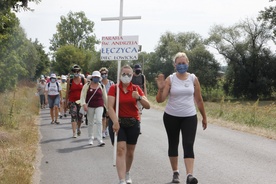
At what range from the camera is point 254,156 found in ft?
31.6

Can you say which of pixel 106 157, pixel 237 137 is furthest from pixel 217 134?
pixel 106 157

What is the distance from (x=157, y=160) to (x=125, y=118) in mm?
2588

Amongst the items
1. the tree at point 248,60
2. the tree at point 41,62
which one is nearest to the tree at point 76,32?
the tree at point 41,62

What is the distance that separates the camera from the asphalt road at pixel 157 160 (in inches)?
295

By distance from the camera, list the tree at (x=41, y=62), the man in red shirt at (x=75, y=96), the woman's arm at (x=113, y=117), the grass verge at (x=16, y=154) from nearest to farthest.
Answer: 1. the woman's arm at (x=113, y=117)
2. the grass verge at (x=16, y=154)
3. the man in red shirt at (x=75, y=96)
4. the tree at (x=41, y=62)

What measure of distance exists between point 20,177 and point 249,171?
3860 millimetres

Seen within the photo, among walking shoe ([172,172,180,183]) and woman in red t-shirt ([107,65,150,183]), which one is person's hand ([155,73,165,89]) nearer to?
woman in red t-shirt ([107,65,150,183])

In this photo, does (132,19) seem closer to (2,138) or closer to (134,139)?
(134,139)

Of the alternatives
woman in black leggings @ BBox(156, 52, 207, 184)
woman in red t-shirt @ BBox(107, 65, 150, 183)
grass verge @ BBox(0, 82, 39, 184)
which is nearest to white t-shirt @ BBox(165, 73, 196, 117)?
woman in black leggings @ BBox(156, 52, 207, 184)

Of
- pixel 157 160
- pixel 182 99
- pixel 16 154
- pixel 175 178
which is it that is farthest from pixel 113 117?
pixel 16 154

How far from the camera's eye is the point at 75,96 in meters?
12.5

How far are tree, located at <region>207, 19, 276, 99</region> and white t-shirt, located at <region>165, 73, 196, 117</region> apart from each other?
56630 mm

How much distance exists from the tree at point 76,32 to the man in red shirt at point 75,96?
85329 mm

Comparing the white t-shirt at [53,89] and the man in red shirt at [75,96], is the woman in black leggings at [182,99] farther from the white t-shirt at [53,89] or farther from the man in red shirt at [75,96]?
the white t-shirt at [53,89]
